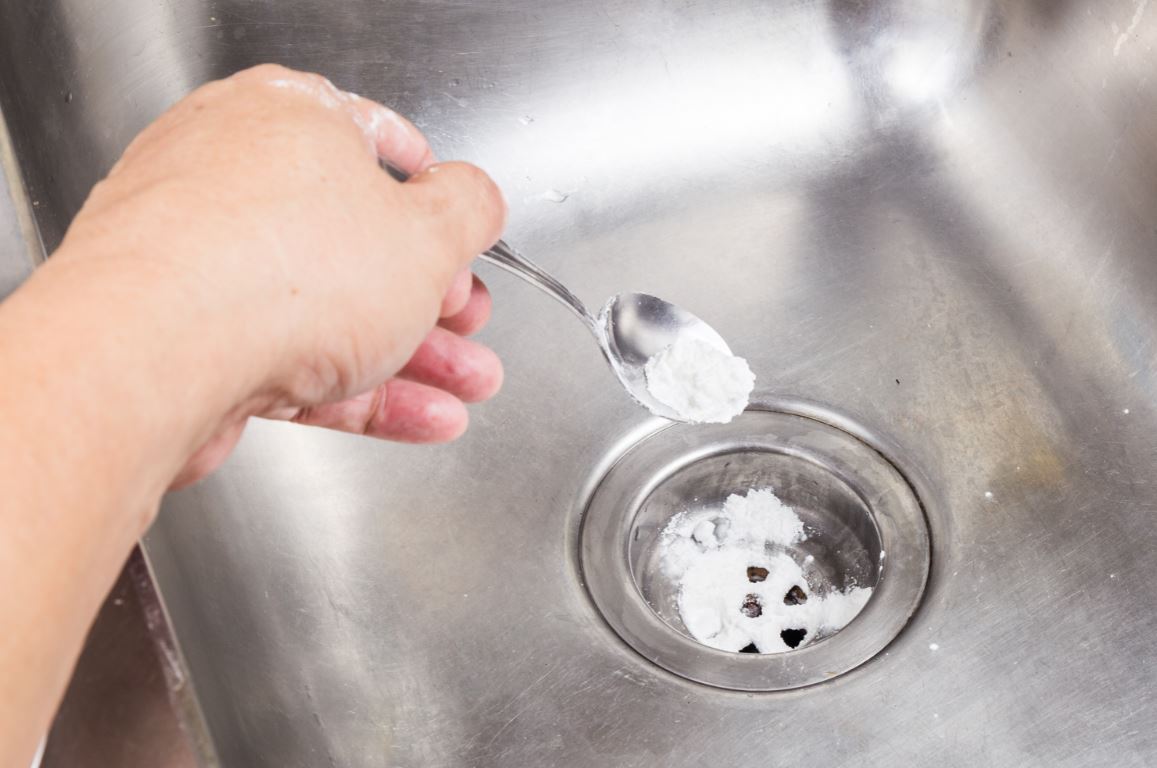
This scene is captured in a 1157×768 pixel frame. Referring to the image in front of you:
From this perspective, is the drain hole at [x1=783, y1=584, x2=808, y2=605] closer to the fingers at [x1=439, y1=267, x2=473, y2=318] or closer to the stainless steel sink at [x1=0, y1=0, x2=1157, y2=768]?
the stainless steel sink at [x1=0, y1=0, x2=1157, y2=768]

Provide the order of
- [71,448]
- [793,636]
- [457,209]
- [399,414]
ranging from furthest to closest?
1. [793,636]
2. [399,414]
3. [457,209]
4. [71,448]

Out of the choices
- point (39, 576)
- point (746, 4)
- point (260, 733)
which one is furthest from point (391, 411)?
point (746, 4)

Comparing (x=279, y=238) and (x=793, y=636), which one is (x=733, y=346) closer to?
(x=793, y=636)

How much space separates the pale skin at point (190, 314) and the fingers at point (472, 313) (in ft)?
0.35

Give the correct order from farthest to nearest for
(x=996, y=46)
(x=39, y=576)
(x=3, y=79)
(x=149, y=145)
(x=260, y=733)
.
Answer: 1. (x=996, y=46)
2. (x=3, y=79)
3. (x=260, y=733)
4. (x=149, y=145)
5. (x=39, y=576)

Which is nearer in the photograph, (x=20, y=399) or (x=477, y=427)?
(x=20, y=399)

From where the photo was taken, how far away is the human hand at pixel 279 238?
0.35 meters

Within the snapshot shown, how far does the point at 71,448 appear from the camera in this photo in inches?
11.8

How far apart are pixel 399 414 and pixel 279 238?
20 cm

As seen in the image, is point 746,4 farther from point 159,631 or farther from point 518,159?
point 159,631

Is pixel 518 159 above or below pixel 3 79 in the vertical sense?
below

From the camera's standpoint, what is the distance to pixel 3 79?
0.67 metres

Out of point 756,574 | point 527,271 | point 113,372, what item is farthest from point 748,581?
point 113,372

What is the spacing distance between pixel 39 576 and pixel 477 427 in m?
0.43
